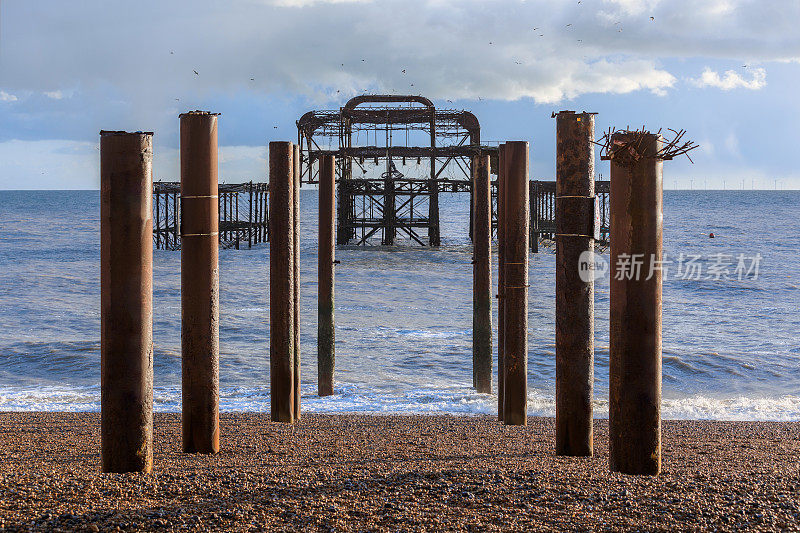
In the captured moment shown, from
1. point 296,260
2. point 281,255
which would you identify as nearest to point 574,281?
point 281,255

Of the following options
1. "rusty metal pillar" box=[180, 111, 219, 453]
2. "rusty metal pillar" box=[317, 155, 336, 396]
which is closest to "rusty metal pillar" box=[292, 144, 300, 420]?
"rusty metal pillar" box=[317, 155, 336, 396]

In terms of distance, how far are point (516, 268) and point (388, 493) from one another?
10.0 feet

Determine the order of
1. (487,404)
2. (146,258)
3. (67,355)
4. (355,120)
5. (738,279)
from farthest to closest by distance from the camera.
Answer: (355,120), (738,279), (67,355), (487,404), (146,258)

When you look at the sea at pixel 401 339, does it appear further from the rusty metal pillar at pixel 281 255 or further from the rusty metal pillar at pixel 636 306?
the rusty metal pillar at pixel 636 306

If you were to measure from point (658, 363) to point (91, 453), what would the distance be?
403cm

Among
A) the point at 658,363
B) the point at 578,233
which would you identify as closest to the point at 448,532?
the point at 658,363

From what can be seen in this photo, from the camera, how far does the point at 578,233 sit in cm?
491

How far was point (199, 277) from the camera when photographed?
5.05 m

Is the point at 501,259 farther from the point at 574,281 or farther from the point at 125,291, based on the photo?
the point at 125,291

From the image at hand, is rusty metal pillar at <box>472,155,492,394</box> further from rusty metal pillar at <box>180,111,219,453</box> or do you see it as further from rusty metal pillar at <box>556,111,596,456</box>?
rusty metal pillar at <box>180,111,219,453</box>

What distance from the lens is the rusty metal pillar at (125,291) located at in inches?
170

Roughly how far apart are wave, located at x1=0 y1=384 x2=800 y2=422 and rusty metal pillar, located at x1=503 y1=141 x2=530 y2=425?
7.16 feet

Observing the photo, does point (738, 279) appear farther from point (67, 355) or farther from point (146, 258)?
point (146, 258)

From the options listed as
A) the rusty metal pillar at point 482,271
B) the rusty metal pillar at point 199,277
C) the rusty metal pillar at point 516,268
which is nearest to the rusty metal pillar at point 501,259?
the rusty metal pillar at point 516,268
